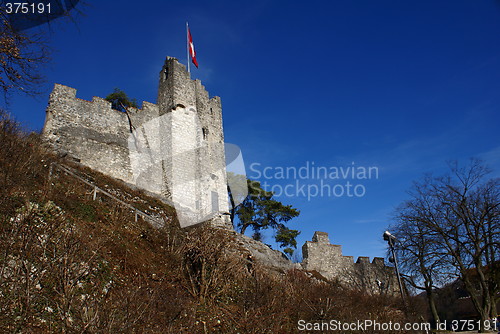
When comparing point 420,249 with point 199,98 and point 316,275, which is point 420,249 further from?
point 199,98

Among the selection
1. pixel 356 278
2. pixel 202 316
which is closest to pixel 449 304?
pixel 356 278

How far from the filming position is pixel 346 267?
2447cm

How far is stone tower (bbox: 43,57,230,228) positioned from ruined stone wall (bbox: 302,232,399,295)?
6555mm

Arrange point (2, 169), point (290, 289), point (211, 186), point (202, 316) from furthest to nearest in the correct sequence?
point (211, 186) < point (290, 289) < point (2, 169) < point (202, 316)

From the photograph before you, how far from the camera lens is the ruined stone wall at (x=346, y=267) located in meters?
23.2

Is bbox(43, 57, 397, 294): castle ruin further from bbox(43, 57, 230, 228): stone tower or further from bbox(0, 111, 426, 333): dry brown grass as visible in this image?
bbox(0, 111, 426, 333): dry brown grass

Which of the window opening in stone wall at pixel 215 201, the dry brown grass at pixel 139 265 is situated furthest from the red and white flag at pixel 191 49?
the dry brown grass at pixel 139 265

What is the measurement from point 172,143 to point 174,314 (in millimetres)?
14977

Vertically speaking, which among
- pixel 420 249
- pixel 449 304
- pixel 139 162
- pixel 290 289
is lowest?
pixel 449 304

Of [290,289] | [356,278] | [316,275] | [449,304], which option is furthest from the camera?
[449,304]

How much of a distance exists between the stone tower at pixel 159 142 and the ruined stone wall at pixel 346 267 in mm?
6555

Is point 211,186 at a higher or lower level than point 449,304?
higher

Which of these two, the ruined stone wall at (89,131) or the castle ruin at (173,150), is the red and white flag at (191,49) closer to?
the castle ruin at (173,150)

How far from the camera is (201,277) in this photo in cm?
998
